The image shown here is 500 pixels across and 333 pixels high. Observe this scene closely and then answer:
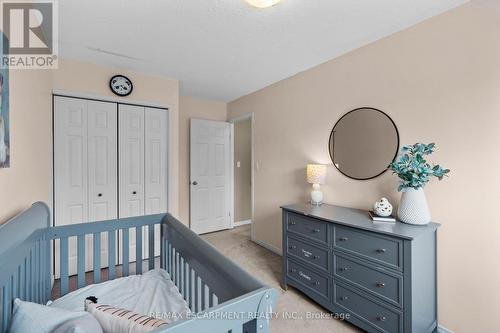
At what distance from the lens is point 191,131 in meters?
3.71

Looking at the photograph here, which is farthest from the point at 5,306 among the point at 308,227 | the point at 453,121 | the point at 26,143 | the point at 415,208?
the point at 453,121

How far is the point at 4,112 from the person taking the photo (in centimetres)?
98

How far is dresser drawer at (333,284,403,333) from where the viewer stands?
1456mm

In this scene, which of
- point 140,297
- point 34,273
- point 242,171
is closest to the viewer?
point 34,273

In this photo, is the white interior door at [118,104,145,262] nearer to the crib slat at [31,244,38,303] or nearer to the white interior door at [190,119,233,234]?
the white interior door at [190,119,233,234]

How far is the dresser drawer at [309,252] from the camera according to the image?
1.88m

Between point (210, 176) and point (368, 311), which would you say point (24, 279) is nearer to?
point (368, 311)

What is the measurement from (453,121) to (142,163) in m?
3.12

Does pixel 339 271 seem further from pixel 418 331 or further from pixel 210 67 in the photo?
pixel 210 67

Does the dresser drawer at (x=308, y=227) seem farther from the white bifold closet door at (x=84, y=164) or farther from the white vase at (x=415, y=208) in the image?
the white bifold closet door at (x=84, y=164)

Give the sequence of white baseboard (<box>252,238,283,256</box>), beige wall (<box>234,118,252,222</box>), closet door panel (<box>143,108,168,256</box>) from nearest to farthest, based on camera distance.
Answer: closet door panel (<box>143,108,168,256</box>), white baseboard (<box>252,238,283,256</box>), beige wall (<box>234,118,252,222</box>)

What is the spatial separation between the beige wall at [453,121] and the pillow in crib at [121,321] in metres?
1.92

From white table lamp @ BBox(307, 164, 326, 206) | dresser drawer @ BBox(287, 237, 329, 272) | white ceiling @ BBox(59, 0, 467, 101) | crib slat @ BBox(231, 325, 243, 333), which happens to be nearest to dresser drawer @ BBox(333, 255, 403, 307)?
dresser drawer @ BBox(287, 237, 329, 272)

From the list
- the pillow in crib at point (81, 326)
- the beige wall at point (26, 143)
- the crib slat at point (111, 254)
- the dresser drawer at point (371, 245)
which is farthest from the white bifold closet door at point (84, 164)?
the dresser drawer at point (371, 245)
